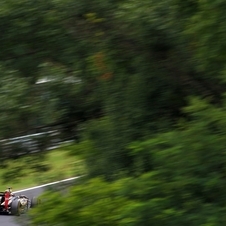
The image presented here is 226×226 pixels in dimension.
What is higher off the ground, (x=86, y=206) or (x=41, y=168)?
(x=86, y=206)

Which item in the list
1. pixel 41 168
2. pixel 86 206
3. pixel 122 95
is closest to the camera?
pixel 86 206

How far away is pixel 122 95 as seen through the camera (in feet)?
19.5

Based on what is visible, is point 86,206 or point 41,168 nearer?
point 86,206

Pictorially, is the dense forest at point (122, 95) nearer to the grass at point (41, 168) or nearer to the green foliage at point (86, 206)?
the green foliage at point (86, 206)

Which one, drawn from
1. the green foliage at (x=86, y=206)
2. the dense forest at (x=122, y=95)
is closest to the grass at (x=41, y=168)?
the dense forest at (x=122, y=95)

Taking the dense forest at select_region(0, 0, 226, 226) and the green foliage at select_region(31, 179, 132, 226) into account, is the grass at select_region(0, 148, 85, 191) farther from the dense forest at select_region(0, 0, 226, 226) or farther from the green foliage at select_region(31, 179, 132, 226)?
the green foliage at select_region(31, 179, 132, 226)

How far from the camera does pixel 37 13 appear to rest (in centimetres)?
620

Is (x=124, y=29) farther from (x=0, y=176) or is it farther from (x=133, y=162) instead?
(x=0, y=176)

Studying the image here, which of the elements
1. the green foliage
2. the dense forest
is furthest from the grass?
the green foliage

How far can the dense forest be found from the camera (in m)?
4.60

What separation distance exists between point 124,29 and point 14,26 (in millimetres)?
992

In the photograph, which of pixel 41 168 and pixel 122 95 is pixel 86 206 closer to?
pixel 122 95

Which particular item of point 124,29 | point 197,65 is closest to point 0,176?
point 124,29

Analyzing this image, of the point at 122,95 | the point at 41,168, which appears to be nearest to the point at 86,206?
the point at 122,95
